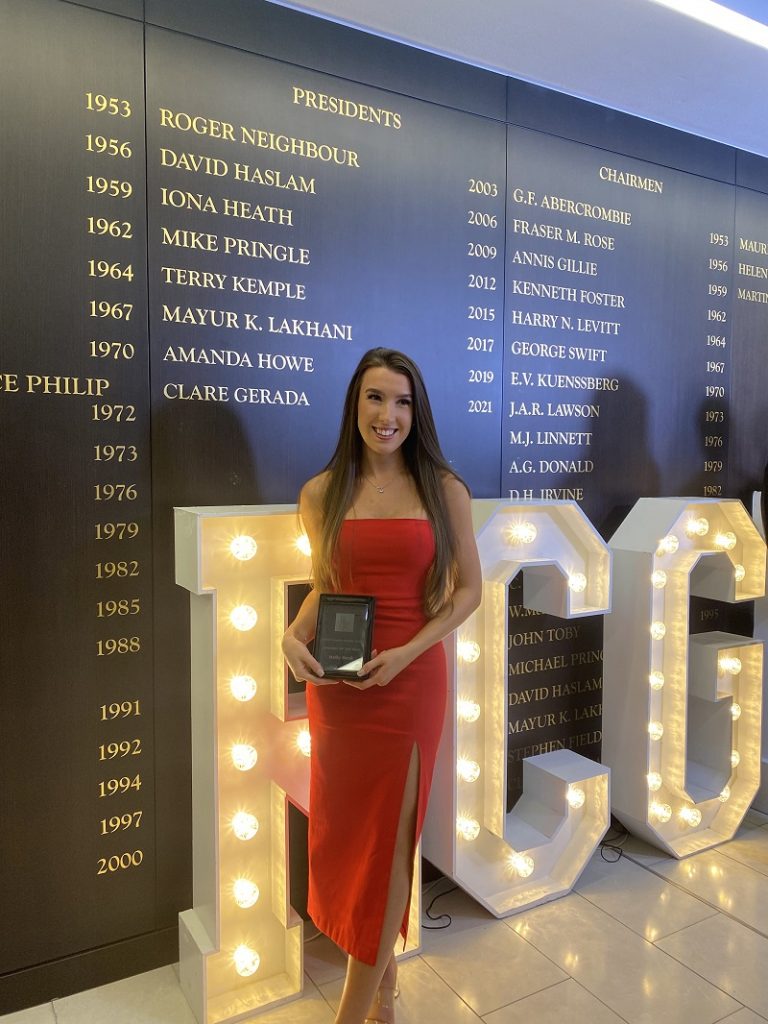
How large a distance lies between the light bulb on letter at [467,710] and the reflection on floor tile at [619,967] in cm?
70

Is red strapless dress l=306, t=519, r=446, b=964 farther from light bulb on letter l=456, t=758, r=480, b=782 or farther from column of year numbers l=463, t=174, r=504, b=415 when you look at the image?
column of year numbers l=463, t=174, r=504, b=415

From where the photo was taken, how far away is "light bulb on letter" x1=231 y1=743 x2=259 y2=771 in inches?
81.4

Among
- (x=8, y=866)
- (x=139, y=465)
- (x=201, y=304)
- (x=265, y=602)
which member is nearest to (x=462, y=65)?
(x=201, y=304)

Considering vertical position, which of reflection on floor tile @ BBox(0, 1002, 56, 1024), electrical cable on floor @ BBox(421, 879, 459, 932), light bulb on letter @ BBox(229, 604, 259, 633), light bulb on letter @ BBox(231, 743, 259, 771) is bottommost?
electrical cable on floor @ BBox(421, 879, 459, 932)

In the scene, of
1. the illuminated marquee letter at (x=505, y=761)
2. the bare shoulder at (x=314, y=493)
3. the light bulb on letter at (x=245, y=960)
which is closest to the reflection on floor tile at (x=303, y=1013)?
the light bulb on letter at (x=245, y=960)

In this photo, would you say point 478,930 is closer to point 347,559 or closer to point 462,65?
point 347,559

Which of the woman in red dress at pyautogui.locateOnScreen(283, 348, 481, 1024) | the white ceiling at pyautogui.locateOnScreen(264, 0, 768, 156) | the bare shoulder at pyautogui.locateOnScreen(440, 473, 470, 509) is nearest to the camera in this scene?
the woman in red dress at pyautogui.locateOnScreen(283, 348, 481, 1024)

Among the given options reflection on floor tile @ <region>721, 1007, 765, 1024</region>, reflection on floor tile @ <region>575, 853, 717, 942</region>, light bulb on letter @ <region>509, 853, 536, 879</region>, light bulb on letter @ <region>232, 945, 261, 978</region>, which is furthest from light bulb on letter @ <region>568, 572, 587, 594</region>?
light bulb on letter @ <region>232, 945, 261, 978</region>

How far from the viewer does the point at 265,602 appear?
A: 2.13 m

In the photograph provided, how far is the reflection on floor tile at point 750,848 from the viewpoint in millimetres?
2857

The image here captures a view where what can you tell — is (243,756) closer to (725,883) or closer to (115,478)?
(115,478)

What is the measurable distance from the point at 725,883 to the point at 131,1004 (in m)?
2.05

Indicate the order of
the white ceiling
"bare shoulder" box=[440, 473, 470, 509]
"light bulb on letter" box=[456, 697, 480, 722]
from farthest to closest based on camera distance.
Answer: "light bulb on letter" box=[456, 697, 480, 722] → the white ceiling → "bare shoulder" box=[440, 473, 470, 509]

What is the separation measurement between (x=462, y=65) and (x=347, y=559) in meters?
1.89
